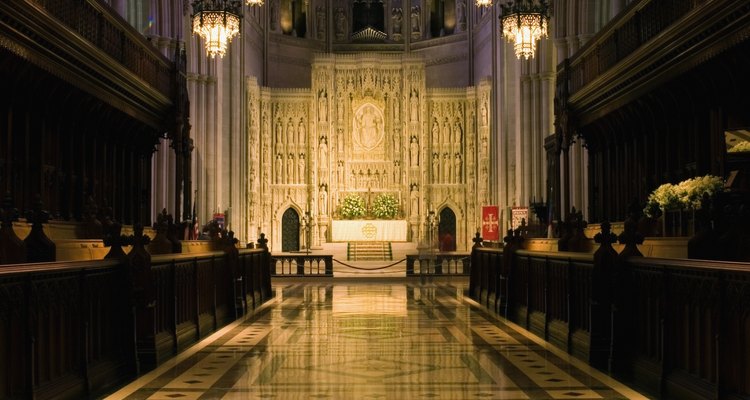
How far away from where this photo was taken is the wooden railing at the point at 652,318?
5.11 m

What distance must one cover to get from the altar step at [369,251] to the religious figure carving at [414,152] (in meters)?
3.91

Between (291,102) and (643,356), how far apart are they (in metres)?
29.4

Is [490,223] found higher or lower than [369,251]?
higher

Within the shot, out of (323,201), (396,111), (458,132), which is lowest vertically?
(323,201)

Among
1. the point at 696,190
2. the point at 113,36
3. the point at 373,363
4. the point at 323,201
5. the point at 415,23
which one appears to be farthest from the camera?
the point at 415,23

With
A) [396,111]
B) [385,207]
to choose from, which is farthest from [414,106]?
[385,207]

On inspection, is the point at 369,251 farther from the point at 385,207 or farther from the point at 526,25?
the point at 526,25

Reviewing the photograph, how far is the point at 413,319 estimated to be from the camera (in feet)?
39.0

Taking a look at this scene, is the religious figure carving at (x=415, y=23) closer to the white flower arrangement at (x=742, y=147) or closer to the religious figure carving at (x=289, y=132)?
the religious figure carving at (x=289, y=132)

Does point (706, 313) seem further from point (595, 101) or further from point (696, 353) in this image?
point (595, 101)

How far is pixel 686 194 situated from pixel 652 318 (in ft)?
10.0

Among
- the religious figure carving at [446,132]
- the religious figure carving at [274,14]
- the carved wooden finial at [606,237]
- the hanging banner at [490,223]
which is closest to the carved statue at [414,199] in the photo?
the religious figure carving at [446,132]

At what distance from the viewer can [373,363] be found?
305 inches

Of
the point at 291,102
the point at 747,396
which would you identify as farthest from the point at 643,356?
the point at 291,102
